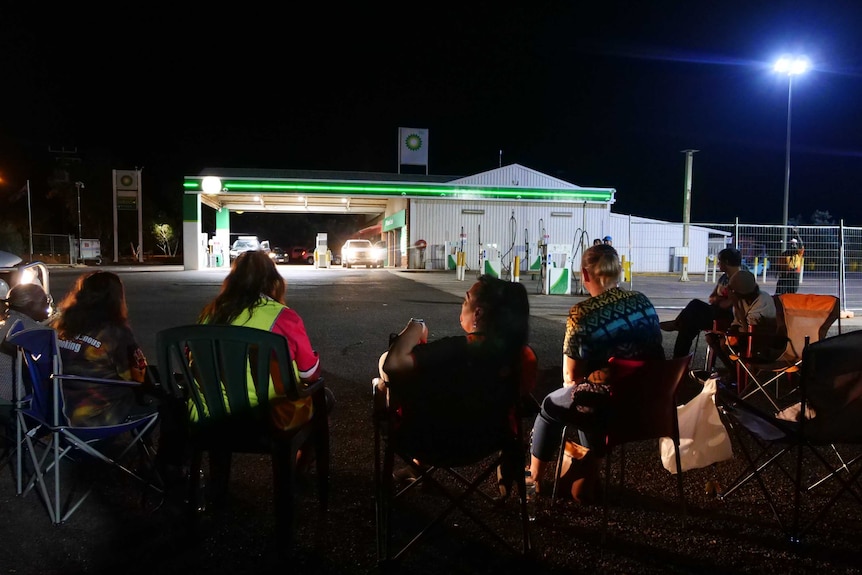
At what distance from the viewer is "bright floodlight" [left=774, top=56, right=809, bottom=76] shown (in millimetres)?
18281

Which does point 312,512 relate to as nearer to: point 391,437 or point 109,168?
point 391,437

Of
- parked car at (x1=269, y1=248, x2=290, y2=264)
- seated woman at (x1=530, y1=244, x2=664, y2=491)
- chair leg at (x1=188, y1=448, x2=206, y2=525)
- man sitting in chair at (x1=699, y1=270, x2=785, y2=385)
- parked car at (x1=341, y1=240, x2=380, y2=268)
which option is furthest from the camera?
parked car at (x1=269, y1=248, x2=290, y2=264)

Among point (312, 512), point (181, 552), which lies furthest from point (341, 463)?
point (181, 552)

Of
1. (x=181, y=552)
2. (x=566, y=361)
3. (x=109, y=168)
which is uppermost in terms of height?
(x=109, y=168)

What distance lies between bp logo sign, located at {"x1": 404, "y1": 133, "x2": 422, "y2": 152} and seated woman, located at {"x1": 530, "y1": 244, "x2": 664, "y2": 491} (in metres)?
33.9

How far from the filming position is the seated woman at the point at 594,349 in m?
3.24

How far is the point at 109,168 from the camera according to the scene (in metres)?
52.9

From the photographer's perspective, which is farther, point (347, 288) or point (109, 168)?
point (109, 168)

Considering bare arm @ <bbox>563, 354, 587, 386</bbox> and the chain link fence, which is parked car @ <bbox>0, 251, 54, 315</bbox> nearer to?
bare arm @ <bbox>563, 354, 587, 386</bbox>

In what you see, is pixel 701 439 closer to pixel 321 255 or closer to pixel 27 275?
pixel 27 275

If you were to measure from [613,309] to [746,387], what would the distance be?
3212 millimetres

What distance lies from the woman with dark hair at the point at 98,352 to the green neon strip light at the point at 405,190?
27.1 meters

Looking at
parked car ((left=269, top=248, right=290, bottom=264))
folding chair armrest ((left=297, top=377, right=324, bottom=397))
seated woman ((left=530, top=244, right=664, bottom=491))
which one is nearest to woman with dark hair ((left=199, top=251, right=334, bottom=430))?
folding chair armrest ((left=297, top=377, right=324, bottom=397))

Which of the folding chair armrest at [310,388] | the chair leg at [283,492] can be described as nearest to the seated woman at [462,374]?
the folding chair armrest at [310,388]
